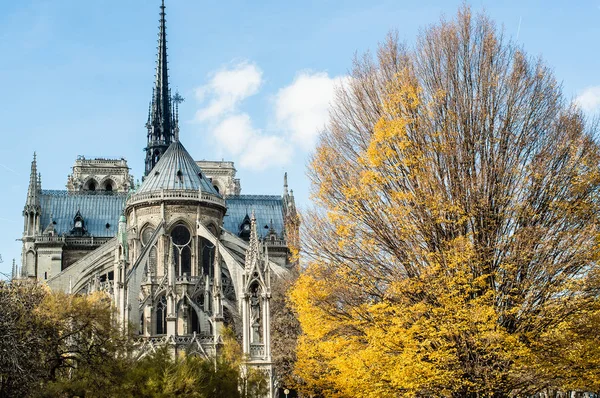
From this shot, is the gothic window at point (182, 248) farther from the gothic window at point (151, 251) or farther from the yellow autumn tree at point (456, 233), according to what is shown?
the yellow autumn tree at point (456, 233)

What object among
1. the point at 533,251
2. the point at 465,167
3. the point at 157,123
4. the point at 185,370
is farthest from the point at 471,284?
the point at 157,123

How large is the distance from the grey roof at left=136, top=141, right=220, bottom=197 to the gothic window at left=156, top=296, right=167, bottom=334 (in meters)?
9.77

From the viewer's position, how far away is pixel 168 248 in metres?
66.1

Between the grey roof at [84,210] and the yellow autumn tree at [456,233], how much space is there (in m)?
66.8

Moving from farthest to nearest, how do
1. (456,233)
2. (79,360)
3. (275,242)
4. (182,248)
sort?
(275,242) → (182,248) → (79,360) → (456,233)

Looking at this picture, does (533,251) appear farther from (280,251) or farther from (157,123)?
(157,123)

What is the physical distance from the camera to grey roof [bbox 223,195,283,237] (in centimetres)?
9106

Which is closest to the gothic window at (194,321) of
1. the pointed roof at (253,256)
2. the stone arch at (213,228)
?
the stone arch at (213,228)

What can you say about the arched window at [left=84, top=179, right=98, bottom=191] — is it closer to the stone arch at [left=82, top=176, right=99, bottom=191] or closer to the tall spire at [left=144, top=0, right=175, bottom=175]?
the stone arch at [left=82, top=176, right=99, bottom=191]

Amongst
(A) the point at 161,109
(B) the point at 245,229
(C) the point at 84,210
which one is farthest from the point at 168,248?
(A) the point at 161,109

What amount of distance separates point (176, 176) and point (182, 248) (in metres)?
5.71

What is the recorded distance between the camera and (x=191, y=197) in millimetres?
68000

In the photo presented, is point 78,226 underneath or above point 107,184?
underneath

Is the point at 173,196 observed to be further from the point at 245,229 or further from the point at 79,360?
the point at 79,360
